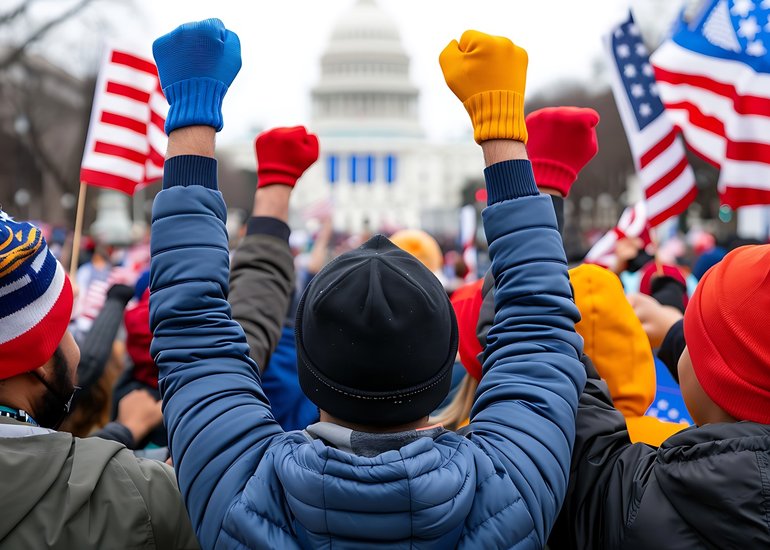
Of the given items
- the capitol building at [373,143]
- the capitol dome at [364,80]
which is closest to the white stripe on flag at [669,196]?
the capitol building at [373,143]

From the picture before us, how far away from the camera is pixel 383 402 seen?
148 cm

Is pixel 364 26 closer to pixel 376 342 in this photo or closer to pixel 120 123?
pixel 120 123

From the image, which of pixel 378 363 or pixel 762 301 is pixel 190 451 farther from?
pixel 762 301

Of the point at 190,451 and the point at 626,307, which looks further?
the point at 626,307

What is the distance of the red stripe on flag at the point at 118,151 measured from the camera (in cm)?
417

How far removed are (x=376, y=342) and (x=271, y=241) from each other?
1.06 meters

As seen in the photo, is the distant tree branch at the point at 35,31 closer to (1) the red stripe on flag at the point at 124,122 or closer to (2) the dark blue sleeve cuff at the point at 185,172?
(1) the red stripe on flag at the point at 124,122

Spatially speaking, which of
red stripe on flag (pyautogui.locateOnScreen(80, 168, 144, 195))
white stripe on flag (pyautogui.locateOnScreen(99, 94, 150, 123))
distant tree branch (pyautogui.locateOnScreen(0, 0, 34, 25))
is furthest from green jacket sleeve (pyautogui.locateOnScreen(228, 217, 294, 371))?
distant tree branch (pyautogui.locateOnScreen(0, 0, 34, 25))

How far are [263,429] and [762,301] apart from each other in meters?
0.88

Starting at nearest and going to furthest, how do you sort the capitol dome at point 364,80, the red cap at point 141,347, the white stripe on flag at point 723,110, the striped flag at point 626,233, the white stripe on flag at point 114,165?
the red cap at point 141,347 < the white stripe on flag at point 723,110 < the white stripe on flag at point 114,165 < the striped flag at point 626,233 < the capitol dome at point 364,80

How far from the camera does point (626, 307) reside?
6.81ft

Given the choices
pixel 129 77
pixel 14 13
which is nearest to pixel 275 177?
pixel 129 77

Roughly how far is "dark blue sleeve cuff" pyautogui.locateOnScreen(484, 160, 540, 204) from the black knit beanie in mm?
233

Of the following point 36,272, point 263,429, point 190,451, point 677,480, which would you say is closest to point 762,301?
point 677,480
